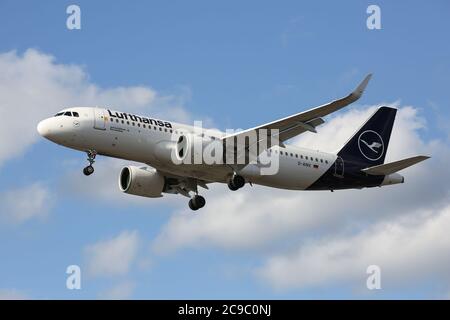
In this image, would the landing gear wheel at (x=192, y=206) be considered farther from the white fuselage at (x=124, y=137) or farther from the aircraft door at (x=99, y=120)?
the aircraft door at (x=99, y=120)

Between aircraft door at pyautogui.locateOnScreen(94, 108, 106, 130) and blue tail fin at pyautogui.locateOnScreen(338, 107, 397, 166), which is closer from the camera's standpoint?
aircraft door at pyautogui.locateOnScreen(94, 108, 106, 130)

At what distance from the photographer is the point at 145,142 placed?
49.1 m

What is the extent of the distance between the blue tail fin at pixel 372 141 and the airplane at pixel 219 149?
0.30ft

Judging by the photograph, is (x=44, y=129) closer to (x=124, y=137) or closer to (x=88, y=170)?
(x=88, y=170)

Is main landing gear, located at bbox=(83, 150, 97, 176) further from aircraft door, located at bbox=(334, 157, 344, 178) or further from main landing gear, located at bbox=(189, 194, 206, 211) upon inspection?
aircraft door, located at bbox=(334, 157, 344, 178)

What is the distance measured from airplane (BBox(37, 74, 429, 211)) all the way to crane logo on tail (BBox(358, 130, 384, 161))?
Result: 0.30 ft

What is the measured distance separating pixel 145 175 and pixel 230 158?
6.98 m

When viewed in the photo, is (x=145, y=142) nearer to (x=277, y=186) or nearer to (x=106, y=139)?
(x=106, y=139)

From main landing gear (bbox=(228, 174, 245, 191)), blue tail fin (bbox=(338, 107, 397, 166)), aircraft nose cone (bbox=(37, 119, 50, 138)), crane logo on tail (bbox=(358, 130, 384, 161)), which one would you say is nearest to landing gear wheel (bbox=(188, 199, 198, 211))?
main landing gear (bbox=(228, 174, 245, 191))

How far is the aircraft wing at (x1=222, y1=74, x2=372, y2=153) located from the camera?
43.3 metres

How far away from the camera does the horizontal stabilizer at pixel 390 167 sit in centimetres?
5202

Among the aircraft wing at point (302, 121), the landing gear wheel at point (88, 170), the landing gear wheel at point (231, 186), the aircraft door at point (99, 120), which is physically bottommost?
the landing gear wheel at point (231, 186)

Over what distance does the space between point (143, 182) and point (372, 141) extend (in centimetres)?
1547

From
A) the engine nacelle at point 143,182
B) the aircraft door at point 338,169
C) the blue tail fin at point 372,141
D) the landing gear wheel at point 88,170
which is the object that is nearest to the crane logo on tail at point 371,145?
the blue tail fin at point 372,141
